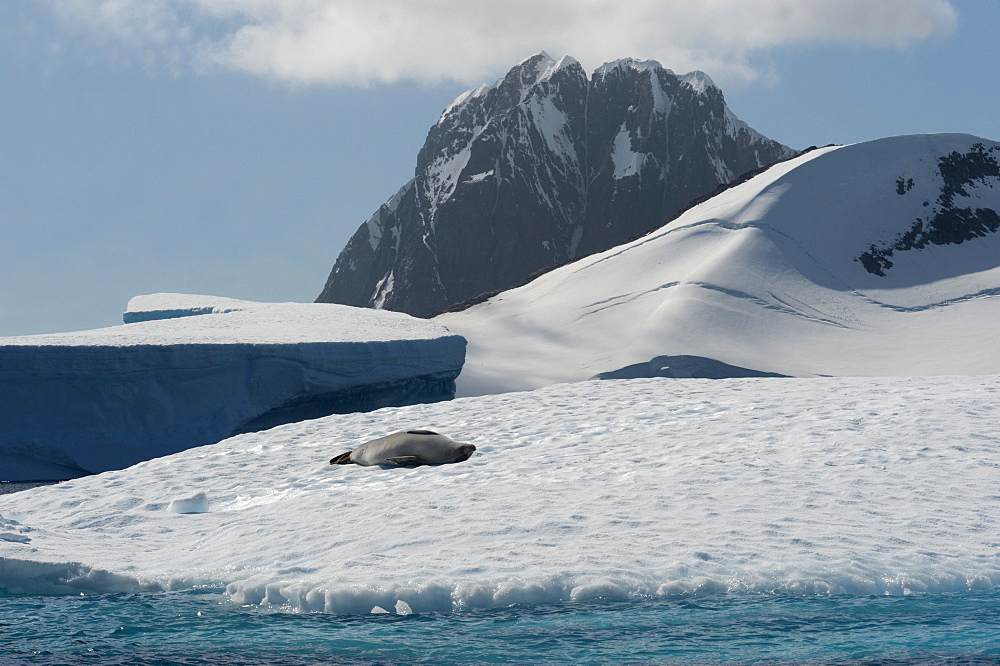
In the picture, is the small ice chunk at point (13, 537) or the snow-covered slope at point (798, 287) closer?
the small ice chunk at point (13, 537)

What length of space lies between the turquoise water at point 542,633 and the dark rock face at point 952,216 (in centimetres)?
3699

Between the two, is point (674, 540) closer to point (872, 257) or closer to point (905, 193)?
point (872, 257)

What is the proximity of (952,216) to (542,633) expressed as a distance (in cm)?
4389

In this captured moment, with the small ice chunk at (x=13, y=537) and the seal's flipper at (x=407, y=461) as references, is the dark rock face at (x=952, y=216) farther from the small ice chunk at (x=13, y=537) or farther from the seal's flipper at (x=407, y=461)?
the small ice chunk at (x=13, y=537)

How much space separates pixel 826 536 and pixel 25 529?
7042 millimetres

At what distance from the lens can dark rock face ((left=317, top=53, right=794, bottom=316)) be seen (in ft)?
431

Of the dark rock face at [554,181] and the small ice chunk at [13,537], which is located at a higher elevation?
the dark rock face at [554,181]

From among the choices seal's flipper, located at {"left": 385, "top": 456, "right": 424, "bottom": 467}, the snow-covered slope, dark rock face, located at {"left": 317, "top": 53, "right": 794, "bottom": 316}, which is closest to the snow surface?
seal's flipper, located at {"left": 385, "top": 456, "right": 424, "bottom": 467}

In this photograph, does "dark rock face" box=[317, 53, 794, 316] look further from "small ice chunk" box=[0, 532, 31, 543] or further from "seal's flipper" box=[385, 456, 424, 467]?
"small ice chunk" box=[0, 532, 31, 543]

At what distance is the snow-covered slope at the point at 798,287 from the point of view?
31.9m

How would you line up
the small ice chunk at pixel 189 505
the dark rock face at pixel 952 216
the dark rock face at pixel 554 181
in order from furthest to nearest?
1. the dark rock face at pixel 554 181
2. the dark rock face at pixel 952 216
3. the small ice chunk at pixel 189 505

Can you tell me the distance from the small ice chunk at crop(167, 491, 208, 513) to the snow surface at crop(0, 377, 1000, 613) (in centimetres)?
2

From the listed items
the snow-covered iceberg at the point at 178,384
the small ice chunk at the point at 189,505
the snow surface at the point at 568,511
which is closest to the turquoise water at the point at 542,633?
the snow surface at the point at 568,511

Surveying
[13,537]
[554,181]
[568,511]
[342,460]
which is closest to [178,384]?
[342,460]
